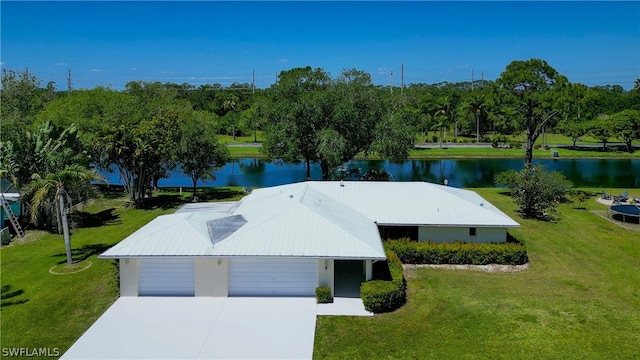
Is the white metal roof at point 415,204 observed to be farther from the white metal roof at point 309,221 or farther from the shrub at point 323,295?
the shrub at point 323,295

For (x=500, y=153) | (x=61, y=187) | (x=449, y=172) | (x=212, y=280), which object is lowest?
(x=212, y=280)

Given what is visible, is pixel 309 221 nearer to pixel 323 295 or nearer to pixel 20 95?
pixel 323 295

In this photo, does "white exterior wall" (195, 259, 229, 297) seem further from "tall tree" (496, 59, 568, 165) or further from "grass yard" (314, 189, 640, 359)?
"tall tree" (496, 59, 568, 165)

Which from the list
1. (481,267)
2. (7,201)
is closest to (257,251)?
(481,267)

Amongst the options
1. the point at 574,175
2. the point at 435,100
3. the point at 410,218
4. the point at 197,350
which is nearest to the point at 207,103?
the point at 435,100

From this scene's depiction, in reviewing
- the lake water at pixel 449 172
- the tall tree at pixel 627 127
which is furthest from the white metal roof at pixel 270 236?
the tall tree at pixel 627 127

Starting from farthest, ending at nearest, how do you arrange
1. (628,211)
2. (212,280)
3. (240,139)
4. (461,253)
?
(240,139) → (628,211) → (461,253) → (212,280)

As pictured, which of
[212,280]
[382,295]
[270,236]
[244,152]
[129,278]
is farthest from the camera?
[244,152]
